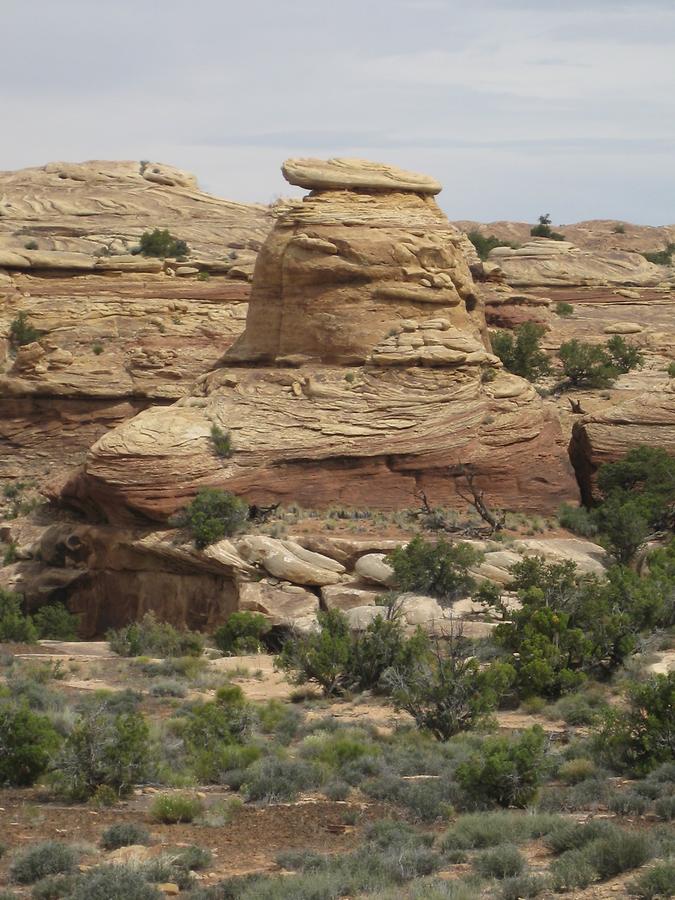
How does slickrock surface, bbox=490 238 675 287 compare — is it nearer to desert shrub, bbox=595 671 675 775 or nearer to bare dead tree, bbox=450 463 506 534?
bare dead tree, bbox=450 463 506 534

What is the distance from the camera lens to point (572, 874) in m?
10.7

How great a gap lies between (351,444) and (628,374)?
16339mm

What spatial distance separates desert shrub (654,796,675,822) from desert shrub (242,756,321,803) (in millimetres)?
3551

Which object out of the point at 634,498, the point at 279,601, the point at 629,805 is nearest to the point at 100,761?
the point at 629,805

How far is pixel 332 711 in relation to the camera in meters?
19.8

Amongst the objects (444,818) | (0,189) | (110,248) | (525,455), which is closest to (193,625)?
(525,455)

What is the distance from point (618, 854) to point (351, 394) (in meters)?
18.8

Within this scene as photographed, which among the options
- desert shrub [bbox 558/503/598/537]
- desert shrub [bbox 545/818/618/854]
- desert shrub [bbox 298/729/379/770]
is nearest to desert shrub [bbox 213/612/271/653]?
desert shrub [bbox 558/503/598/537]

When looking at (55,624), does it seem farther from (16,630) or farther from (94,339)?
(94,339)

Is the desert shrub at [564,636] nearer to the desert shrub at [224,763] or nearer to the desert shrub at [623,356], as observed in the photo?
the desert shrub at [224,763]

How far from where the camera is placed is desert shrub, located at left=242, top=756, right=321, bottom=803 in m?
14.5

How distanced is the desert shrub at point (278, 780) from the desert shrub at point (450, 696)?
103 inches

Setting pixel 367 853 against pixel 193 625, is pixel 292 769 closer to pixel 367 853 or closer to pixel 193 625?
pixel 367 853

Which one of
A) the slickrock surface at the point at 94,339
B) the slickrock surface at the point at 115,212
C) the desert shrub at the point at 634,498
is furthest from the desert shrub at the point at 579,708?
the slickrock surface at the point at 115,212
